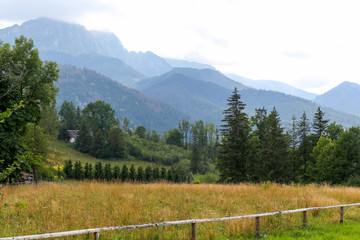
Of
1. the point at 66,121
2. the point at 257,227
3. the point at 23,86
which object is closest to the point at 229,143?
the point at 23,86

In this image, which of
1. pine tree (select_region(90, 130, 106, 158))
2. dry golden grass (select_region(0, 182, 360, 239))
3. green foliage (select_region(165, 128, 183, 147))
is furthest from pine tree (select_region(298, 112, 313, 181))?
green foliage (select_region(165, 128, 183, 147))

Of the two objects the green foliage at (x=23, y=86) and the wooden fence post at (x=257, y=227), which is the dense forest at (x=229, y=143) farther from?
the wooden fence post at (x=257, y=227)

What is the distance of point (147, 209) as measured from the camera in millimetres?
9211

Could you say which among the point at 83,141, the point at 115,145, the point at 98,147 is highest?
the point at 83,141

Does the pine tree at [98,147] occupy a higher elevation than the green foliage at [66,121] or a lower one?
lower

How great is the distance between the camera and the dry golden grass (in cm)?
728

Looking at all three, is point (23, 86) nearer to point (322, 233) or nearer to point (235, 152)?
point (322, 233)

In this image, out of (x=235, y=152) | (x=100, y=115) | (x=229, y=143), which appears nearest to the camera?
(x=235, y=152)

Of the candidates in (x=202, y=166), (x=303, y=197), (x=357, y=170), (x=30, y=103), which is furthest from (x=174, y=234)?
(x=202, y=166)

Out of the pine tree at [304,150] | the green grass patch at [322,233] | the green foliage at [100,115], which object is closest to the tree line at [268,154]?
the pine tree at [304,150]

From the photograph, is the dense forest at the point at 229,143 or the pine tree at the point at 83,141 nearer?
the dense forest at the point at 229,143

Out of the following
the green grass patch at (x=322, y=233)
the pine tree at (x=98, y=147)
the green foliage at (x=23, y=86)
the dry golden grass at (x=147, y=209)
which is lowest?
the pine tree at (x=98, y=147)

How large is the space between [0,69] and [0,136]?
5752 mm

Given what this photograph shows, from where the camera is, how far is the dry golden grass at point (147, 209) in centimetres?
728
